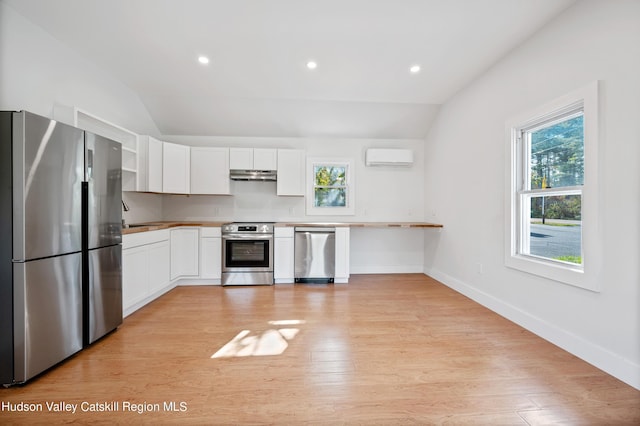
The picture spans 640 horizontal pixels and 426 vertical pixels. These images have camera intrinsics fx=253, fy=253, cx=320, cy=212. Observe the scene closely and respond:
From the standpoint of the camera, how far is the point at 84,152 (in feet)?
6.77

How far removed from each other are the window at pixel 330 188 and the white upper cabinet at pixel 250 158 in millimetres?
837

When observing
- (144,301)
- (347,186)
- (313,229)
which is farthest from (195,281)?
(347,186)

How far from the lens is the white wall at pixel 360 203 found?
461 cm

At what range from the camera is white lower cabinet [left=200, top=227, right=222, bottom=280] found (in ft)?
12.7

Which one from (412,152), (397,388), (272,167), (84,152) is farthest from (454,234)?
(84,152)

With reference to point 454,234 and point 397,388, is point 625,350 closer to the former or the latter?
point 397,388

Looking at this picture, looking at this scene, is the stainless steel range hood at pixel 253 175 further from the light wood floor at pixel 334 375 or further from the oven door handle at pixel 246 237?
the light wood floor at pixel 334 375

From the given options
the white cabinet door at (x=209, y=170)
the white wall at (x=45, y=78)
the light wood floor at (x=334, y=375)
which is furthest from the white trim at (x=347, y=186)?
the white wall at (x=45, y=78)

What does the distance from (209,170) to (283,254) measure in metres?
1.87

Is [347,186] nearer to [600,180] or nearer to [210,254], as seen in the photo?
[210,254]

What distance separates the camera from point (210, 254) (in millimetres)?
3887

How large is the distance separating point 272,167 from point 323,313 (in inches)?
99.8

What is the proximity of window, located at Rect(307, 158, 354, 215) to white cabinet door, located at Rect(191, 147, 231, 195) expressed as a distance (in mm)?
1481

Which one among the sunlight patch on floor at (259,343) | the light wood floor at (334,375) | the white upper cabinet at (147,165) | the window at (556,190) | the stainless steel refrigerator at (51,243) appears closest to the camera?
the light wood floor at (334,375)
